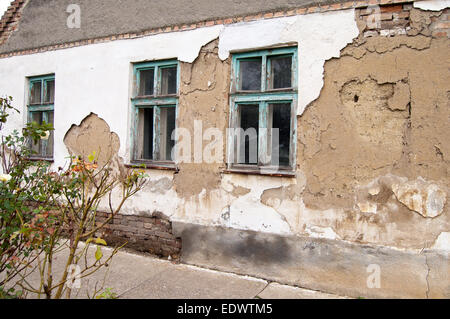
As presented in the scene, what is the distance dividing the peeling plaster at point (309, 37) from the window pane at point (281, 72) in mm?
196

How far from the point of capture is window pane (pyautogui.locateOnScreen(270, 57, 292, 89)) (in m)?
3.87

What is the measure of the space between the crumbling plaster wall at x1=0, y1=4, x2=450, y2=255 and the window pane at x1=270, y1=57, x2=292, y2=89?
26 cm

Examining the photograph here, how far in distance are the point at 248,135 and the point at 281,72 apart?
0.82 meters

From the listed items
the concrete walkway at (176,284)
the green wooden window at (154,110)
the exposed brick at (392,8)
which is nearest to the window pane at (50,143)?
the green wooden window at (154,110)

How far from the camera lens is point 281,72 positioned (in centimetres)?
393

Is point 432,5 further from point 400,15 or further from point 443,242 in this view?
point 443,242

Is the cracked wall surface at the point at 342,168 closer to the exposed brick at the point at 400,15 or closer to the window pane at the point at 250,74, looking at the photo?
the exposed brick at the point at 400,15

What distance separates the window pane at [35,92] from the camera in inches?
230

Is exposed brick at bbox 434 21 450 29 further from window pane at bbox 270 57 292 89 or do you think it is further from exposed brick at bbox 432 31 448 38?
window pane at bbox 270 57 292 89

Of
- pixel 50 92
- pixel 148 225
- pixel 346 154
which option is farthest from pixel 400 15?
pixel 50 92

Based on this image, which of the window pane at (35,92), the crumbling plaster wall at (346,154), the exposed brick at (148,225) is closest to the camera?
the crumbling plaster wall at (346,154)

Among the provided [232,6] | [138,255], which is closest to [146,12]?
[232,6]

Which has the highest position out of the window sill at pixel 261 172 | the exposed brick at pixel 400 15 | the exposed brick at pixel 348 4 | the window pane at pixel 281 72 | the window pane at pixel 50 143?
the exposed brick at pixel 348 4
